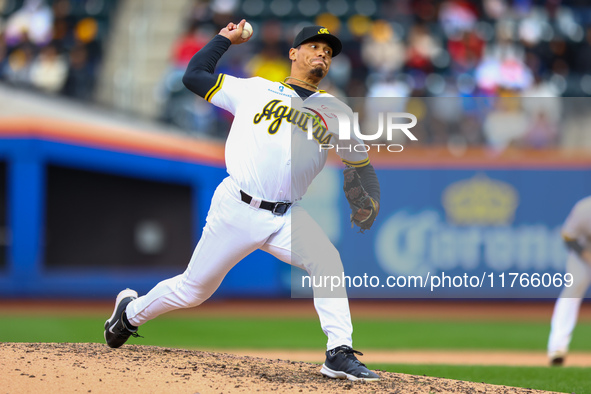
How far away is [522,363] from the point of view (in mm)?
6859

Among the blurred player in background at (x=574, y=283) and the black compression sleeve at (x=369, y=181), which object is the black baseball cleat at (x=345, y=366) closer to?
the black compression sleeve at (x=369, y=181)

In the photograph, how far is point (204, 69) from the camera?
4309 millimetres

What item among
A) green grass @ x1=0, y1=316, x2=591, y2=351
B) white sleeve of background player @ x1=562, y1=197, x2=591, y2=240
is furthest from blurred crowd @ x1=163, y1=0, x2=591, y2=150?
white sleeve of background player @ x1=562, y1=197, x2=591, y2=240

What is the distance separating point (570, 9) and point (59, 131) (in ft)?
25.5

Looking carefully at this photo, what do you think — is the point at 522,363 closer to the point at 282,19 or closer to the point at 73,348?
the point at 73,348

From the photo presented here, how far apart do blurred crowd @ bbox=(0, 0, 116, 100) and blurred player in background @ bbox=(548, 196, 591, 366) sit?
701 centimetres

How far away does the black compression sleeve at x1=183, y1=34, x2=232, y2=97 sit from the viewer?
429 cm

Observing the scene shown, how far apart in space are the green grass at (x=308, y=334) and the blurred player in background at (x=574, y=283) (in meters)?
0.41

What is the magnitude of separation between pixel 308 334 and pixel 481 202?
3.33m

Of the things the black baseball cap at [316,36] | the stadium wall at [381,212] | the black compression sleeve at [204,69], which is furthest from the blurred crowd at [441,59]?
the black compression sleeve at [204,69]

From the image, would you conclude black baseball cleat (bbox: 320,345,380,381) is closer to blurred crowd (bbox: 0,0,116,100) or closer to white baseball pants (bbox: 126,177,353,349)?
white baseball pants (bbox: 126,177,353,349)

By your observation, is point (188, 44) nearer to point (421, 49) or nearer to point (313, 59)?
point (421, 49)

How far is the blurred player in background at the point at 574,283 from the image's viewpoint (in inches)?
262

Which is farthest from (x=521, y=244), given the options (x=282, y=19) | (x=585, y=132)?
(x=282, y=19)
